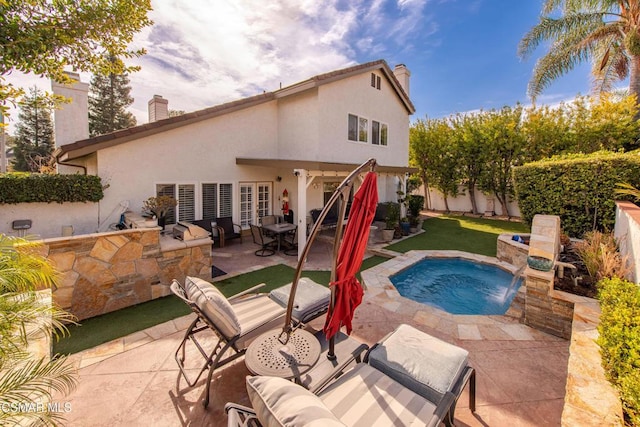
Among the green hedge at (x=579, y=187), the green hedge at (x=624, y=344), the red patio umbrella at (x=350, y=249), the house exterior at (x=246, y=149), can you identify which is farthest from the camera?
the house exterior at (x=246, y=149)

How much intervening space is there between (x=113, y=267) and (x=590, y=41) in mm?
23088

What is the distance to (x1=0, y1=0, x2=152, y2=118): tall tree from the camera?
15.6 feet

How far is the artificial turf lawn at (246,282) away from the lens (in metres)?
5.19

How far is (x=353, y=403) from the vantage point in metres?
2.84

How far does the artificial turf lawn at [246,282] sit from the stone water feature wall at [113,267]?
0.88 feet

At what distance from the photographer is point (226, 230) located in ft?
38.4

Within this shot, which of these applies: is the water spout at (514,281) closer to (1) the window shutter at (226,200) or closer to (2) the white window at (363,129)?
(2) the white window at (363,129)

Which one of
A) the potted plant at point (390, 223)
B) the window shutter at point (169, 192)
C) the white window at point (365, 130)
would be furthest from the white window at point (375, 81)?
the window shutter at point (169, 192)

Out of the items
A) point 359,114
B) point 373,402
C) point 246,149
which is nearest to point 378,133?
point 359,114

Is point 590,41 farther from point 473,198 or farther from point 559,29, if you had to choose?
point 473,198

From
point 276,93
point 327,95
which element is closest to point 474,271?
point 327,95

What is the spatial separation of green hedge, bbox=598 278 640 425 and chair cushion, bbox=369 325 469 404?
4.43 feet

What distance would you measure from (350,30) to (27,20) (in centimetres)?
1312

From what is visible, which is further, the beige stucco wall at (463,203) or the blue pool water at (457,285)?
the beige stucco wall at (463,203)
